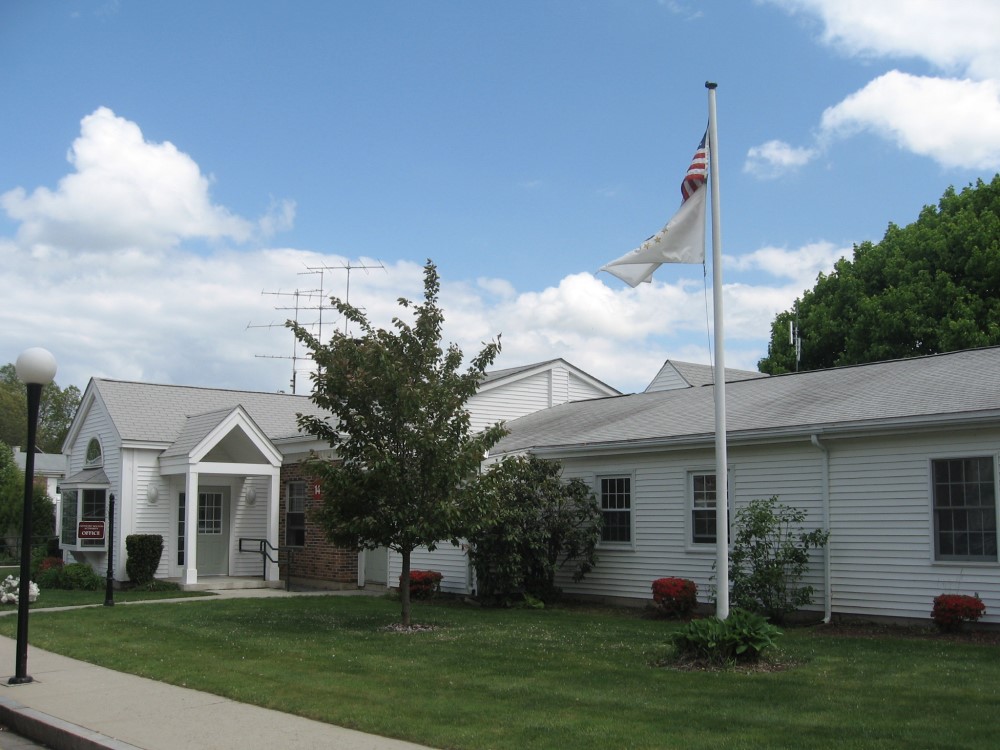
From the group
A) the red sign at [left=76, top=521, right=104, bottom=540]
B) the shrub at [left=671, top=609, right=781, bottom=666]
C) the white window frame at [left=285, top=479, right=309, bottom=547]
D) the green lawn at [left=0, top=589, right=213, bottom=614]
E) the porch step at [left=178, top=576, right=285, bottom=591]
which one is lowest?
the green lawn at [left=0, top=589, right=213, bottom=614]

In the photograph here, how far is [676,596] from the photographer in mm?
16609

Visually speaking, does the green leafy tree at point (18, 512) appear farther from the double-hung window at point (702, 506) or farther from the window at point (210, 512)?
the double-hung window at point (702, 506)

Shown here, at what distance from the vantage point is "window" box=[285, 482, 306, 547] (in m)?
24.8

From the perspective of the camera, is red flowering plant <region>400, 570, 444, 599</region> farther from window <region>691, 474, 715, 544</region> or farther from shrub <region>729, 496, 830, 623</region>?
shrub <region>729, 496, 830, 623</region>

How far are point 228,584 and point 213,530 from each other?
2.53 metres

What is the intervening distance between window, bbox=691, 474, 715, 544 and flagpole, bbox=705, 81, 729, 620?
524cm

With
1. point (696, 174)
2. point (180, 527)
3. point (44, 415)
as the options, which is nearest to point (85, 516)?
point (180, 527)

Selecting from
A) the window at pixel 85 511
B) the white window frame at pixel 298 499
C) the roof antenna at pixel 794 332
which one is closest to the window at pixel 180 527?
the window at pixel 85 511

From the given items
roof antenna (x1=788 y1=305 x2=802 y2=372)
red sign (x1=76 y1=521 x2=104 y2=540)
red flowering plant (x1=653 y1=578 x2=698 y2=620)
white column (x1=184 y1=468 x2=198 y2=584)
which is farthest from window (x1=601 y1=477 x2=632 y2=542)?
roof antenna (x1=788 y1=305 x2=802 y2=372)

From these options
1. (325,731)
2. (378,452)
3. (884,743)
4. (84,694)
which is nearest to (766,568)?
(378,452)

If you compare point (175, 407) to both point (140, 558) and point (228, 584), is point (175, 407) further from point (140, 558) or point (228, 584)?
point (228, 584)

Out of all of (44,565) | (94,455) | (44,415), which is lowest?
(44,565)

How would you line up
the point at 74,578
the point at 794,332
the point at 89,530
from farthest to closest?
the point at 794,332
the point at 74,578
the point at 89,530

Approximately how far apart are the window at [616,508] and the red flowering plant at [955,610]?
20.5 feet
